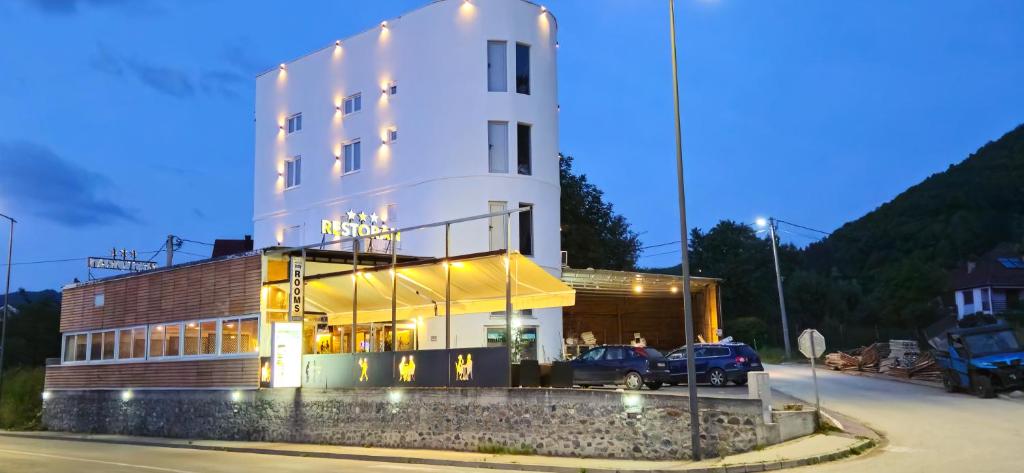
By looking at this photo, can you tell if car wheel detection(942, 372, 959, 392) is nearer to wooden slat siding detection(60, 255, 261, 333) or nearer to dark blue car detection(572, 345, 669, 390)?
dark blue car detection(572, 345, 669, 390)

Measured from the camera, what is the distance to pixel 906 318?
63938mm

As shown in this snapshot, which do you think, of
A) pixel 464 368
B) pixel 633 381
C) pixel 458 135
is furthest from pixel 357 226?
pixel 464 368

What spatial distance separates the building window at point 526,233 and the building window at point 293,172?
39.6ft

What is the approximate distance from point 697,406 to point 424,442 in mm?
7594

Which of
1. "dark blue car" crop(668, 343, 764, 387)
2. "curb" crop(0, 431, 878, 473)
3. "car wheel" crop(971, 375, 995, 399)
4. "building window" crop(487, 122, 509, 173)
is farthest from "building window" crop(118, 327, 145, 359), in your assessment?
"car wheel" crop(971, 375, 995, 399)

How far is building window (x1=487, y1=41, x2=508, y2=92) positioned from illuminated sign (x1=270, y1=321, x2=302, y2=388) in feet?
43.9

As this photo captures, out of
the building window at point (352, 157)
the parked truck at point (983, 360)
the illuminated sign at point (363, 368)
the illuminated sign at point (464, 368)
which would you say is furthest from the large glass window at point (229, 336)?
the parked truck at point (983, 360)

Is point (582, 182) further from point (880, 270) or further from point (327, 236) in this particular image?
point (880, 270)

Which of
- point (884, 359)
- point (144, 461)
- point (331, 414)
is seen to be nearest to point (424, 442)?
point (331, 414)

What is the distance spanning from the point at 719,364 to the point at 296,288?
44.4ft

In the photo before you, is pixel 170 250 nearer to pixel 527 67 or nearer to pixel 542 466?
pixel 527 67

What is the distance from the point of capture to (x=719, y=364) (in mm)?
26578

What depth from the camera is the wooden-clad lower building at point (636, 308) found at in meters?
35.3

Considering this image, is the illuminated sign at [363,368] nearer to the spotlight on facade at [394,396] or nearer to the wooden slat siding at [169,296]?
the spotlight on facade at [394,396]
